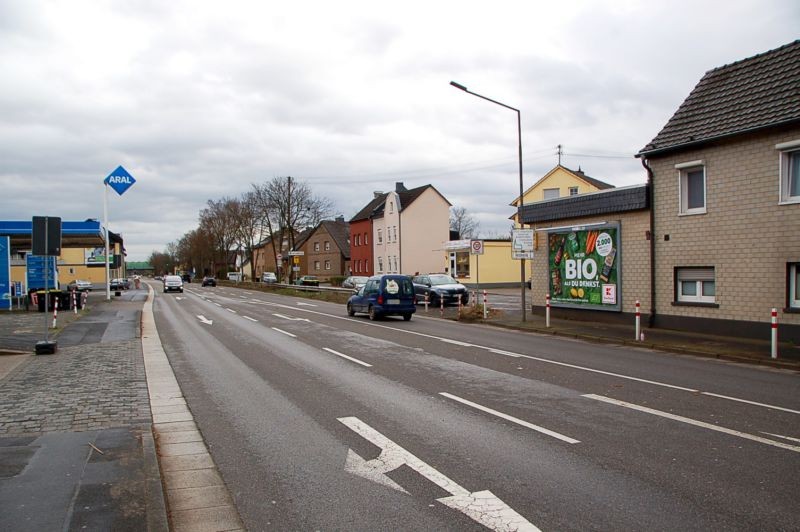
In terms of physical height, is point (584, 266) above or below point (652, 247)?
below

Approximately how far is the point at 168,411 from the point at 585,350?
32.3 feet

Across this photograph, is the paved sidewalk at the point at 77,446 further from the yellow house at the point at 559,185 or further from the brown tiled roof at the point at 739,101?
the yellow house at the point at 559,185

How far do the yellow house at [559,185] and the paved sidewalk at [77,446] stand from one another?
43.1 m

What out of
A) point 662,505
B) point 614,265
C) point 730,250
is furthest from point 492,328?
point 662,505

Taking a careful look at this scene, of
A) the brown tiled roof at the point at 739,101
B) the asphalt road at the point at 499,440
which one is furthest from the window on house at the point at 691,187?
the asphalt road at the point at 499,440

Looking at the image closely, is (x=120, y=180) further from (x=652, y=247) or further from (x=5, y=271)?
(x=652, y=247)

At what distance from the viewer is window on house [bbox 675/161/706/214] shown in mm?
17406

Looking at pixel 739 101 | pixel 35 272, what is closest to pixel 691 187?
pixel 739 101

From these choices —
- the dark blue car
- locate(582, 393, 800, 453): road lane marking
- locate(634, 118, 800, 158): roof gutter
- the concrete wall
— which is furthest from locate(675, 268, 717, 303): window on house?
locate(582, 393, 800, 453): road lane marking

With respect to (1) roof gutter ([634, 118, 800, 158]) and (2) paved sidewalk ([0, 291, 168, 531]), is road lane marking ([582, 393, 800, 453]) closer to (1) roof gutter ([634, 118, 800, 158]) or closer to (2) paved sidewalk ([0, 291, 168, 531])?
(2) paved sidewalk ([0, 291, 168, 531])

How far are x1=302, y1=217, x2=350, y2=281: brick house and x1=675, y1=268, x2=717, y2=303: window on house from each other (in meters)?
57.5

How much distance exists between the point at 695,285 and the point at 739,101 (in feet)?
16.9

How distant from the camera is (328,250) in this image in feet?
257

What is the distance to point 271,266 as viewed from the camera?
11344cm
